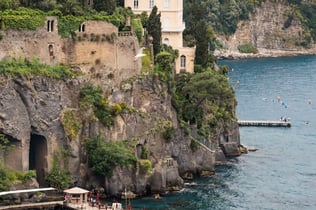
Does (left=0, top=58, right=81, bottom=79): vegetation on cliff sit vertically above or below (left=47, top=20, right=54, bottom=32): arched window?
below

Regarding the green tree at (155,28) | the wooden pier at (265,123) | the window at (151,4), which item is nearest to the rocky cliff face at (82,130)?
the green tree at (155,28)

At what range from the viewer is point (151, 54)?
10994 cm

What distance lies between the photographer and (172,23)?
410 feet

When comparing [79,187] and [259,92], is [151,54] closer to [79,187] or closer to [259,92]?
[79,187]

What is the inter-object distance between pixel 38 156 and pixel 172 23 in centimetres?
2965

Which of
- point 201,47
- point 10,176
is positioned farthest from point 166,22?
point 10,176

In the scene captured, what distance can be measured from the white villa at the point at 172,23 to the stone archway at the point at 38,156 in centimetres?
→ 2642

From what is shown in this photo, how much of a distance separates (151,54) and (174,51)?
10938mm

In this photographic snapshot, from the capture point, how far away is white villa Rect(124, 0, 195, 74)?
123 meters

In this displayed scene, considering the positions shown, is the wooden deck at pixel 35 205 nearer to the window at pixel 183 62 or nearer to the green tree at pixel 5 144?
the green tree at pixel 5 144

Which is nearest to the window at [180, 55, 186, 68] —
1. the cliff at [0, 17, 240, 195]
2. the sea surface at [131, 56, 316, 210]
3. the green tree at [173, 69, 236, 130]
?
the green tree at [173, 69, 236, 130]

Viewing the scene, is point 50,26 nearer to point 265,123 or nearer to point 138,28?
point 138,28

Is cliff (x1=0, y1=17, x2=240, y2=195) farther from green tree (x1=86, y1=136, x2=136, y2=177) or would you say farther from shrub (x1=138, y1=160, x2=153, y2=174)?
green tree (x1=86, y1=136, x2=136, y2=177)

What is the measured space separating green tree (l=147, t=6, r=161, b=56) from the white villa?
7.40 metres
